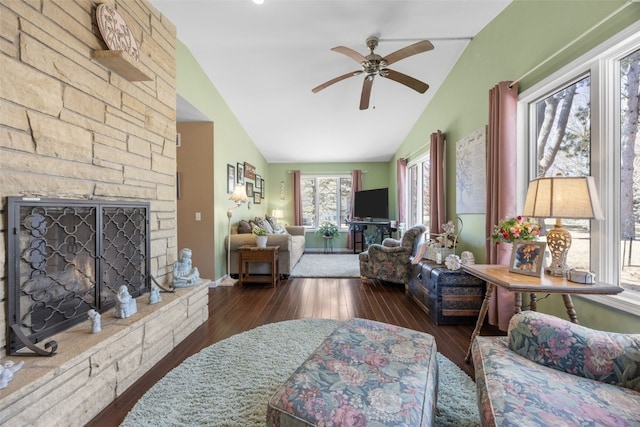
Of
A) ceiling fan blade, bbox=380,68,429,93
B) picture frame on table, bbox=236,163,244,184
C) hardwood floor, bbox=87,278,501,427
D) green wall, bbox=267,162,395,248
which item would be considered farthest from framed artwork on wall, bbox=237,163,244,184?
ceiling fan blade, bbox=380,68,429,93

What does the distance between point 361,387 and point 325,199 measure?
6377mm

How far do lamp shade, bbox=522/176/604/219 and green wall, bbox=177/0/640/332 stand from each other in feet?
2.21

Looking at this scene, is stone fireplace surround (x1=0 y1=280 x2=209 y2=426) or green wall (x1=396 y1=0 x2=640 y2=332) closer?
stone fireplace surround (x1=0 y1=280 x2=209 y2=426)

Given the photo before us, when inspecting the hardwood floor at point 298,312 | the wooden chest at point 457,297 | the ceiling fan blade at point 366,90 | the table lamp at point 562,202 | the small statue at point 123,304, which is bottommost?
the hardwood floor at point 298,312

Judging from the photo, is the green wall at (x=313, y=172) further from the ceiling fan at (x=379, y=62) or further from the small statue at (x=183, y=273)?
the small statue at (x=183, y=273)

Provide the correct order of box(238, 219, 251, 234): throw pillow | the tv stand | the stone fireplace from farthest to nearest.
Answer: the tv stand < box(238, 219, 251, 234): throw pillow < the stone fireplace

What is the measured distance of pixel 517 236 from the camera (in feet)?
5.64


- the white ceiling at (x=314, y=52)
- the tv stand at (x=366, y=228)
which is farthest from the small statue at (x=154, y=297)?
the tv stand at (x=366, y=228)

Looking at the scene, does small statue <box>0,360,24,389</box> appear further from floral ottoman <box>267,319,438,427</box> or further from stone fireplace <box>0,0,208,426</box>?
floral ottoman <box>267,319,438,427</box>

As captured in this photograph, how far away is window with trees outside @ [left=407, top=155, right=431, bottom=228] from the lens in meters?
4.78

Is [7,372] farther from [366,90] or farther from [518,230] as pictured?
[366,90]

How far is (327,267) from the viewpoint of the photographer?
4891 millimetres

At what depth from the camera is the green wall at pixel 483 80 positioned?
162cm

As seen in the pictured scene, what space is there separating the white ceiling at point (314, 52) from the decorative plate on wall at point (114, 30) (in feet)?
2.26
